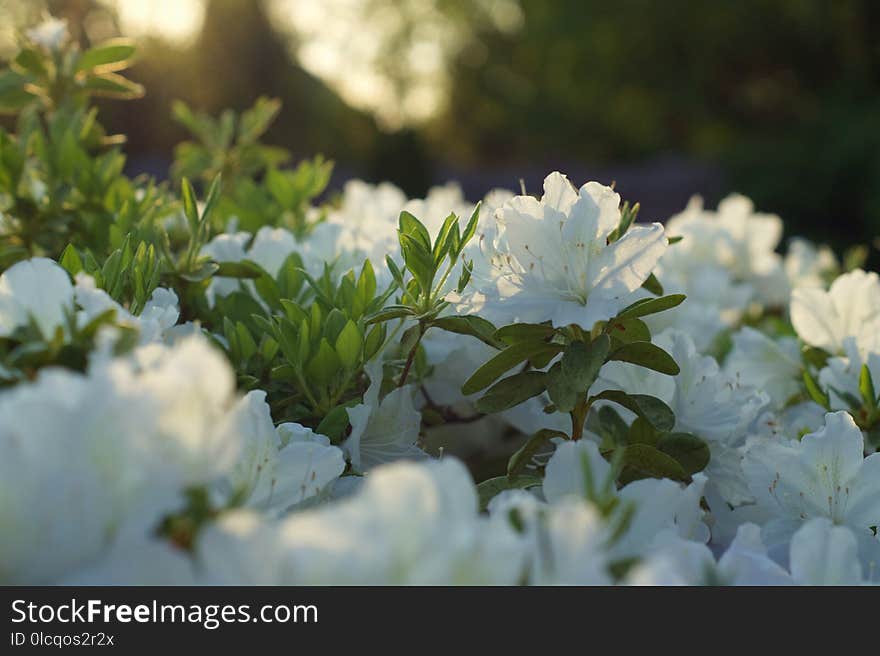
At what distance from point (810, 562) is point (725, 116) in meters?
21.4

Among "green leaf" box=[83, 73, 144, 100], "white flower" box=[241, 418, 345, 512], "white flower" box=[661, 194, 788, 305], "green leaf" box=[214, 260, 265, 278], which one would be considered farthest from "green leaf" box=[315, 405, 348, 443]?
"white flower" box=[661, 194, 788, 305]

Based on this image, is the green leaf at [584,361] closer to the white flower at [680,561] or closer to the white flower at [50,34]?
the white flower at [680,561]

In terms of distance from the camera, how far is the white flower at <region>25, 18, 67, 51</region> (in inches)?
67.4

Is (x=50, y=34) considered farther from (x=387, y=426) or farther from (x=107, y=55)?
(x=387, y=426)

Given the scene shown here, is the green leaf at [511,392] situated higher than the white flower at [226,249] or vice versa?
the white flower at [226,249]

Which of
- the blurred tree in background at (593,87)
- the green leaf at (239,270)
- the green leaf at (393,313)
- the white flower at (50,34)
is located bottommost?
the green leaf at (393,313)

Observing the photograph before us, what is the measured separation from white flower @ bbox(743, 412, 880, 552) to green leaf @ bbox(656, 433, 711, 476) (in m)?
0.07

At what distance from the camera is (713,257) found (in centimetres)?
247

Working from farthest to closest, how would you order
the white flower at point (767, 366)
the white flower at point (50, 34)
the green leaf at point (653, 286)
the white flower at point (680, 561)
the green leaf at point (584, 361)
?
the white flower at point (50, 34) → the white flower at point (767, 366) → the green leaf at point (653, 286) → the green leaf at point (584, 361) → the white flower at point (680, 561)

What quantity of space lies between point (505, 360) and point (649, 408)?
0.22 m

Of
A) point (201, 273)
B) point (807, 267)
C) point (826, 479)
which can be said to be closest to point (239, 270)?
point (201, 273)

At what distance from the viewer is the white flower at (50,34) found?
1713mm

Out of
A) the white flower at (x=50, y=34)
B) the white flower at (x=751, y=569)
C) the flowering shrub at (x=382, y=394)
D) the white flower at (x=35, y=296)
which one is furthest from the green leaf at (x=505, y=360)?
the white flower at (x=50, y=34)
